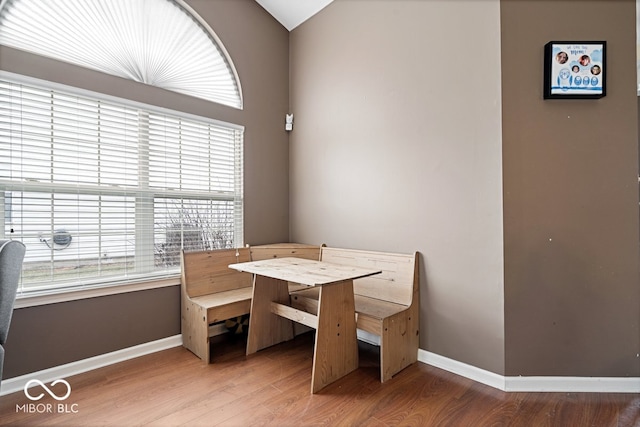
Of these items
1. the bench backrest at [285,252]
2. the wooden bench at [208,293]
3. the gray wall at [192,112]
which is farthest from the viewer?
the bench backrest at [285,252]

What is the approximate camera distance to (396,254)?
2.53 meters

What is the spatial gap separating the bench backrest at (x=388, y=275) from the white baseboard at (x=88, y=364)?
5.20 feet

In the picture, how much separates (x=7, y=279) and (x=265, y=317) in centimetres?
160

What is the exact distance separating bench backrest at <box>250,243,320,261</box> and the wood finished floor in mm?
964

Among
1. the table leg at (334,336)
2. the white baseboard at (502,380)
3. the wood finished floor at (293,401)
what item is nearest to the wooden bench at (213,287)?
the wood finished floor at (293,401)

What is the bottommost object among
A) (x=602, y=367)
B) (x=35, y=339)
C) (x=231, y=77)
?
(x=602, y=367)

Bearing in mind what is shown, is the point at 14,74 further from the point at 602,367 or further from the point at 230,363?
the point at 602,367

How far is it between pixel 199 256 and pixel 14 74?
1.66m

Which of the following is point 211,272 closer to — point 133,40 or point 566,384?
point 133,40

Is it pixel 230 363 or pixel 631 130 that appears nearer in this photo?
pixel 631 130

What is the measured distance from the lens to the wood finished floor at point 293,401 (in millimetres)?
1714

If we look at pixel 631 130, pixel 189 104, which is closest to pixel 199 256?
pixel 189 104

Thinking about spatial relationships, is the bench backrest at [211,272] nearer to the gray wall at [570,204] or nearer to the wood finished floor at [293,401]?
the wood finished floor at [293,401]

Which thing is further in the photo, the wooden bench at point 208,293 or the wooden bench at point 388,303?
the wooden bench at point 208,293
